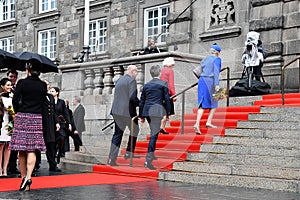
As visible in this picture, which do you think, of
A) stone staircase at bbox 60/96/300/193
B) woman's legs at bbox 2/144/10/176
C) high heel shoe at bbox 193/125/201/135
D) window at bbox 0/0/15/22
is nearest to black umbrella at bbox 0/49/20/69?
woman's legs at bbox 2/144/10/176

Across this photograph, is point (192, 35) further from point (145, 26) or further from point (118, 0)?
point (118, 0)

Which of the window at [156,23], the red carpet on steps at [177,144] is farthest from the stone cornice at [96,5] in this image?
the red carpet on steps at [177,144]

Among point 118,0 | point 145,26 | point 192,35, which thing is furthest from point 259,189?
point 118,0

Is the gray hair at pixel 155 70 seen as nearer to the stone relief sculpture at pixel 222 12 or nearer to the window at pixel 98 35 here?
the stone relief sculpture at pixel 222 12

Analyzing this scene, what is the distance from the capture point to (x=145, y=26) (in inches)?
780

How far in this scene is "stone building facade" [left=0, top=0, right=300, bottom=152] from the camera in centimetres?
1321

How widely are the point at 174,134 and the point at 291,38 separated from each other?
508cm

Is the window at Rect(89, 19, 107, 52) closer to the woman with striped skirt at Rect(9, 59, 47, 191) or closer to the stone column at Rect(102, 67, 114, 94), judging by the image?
the stone column at Rect(102, 67, 114, 94)

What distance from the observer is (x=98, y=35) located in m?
22.5

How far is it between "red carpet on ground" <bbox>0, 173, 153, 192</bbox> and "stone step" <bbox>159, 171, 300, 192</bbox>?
23.9 inches

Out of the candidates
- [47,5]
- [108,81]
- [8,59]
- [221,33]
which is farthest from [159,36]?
[47,5]

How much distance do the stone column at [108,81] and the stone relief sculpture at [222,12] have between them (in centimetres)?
398

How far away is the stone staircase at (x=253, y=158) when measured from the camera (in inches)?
323

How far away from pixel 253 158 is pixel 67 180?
3.26 metres
